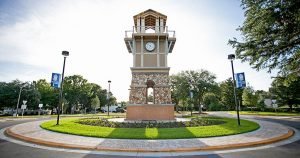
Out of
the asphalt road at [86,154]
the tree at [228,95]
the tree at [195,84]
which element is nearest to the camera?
the asphalt road at [86,154]

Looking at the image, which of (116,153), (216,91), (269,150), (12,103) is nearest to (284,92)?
(216,91)

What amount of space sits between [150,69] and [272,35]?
41.1 ft

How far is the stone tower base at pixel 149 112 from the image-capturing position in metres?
19.9

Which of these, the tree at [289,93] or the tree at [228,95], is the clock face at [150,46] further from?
the tree at [228,95]

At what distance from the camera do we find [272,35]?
13.4 metres

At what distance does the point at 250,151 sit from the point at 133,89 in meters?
15.4

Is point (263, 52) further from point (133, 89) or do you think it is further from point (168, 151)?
point (133, 89)

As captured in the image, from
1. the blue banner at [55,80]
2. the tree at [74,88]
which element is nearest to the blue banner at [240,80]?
the blue banner at [55,80]

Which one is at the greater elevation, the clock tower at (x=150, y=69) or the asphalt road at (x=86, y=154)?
the clock tower at (x=150, y=69)

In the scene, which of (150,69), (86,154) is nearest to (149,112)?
(150,69)

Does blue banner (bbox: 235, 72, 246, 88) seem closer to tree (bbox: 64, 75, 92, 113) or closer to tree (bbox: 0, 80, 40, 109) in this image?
tree (bbox: 0, 80, 40, 109)

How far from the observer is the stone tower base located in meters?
19.9

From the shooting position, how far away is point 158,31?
22.4 meters

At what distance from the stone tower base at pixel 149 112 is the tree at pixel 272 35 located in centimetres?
961
